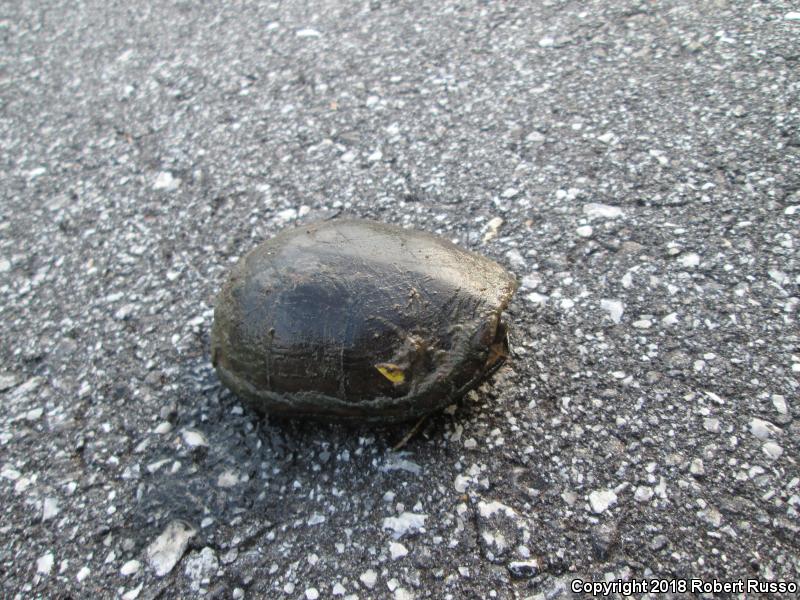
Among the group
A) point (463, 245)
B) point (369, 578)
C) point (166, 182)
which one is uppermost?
point (166, 182)

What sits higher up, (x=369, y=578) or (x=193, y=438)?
(x=193, y=438)

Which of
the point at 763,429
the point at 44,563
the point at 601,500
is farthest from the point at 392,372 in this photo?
the point at 44,563

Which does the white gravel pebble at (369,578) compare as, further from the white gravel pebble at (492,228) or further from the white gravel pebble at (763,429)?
the white gravel pebble at (492,228)

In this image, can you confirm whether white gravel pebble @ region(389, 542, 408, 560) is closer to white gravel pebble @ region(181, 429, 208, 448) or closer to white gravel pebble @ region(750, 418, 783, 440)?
white gravel pebble @ region(181, 429, 208, 448)

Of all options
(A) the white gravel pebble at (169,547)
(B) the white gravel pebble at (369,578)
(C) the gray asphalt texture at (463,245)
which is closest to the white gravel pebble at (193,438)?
(C) the gray asphalt texture at (463,245)

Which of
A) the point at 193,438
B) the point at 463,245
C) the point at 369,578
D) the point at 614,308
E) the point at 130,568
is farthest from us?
the point at 463,245

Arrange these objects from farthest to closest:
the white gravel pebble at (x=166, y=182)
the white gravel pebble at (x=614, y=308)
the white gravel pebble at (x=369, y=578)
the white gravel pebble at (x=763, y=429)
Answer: the white gravel pebble at (x=166, y=182) < the white gravel pebble at (x=614, y=308) < the white gravel pebble at (x=763, y=429) < the white gravel pebble at (x=369, y=578)

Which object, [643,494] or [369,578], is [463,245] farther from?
[369,578]

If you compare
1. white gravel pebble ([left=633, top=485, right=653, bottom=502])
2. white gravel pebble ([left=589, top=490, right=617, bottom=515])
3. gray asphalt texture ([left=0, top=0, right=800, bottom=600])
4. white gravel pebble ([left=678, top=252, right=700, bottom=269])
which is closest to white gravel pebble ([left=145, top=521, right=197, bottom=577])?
gray asphalt texture ([left=0, top=0, right=800, bottom=600])

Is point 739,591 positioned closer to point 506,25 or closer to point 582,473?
point 582,473
